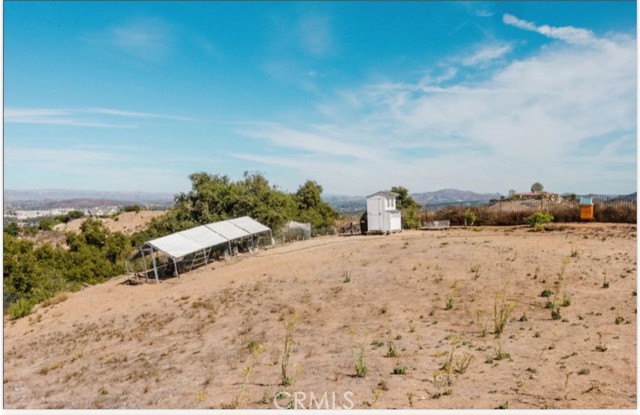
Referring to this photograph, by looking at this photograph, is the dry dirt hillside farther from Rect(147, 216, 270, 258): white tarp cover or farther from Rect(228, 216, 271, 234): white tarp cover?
Rect(147, 216, 270, 258): white tarp cover

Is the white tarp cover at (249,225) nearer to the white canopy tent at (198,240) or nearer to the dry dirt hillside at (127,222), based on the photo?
the white canopy tent at (198,240)

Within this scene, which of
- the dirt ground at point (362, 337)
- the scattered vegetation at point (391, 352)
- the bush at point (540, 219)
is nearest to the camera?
the dirt ground at point (362, 337)

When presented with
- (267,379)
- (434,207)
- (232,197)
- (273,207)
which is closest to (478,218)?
(434,207)

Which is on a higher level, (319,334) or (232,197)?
(232,197)

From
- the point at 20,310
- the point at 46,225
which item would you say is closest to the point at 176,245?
the point at 20,310

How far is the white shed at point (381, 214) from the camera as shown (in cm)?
3397

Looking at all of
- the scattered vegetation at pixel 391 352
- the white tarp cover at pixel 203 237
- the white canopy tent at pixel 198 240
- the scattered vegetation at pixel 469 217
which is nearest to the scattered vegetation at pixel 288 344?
the scattered vegetation at pixel 391 352

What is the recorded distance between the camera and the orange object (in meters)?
32.0

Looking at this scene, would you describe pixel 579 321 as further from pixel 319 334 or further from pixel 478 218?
pixel 478 218

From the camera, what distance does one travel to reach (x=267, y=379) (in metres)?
8.03

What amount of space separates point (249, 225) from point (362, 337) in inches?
884


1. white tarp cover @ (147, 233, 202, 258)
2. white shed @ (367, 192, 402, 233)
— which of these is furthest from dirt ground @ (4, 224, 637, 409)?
white shed @ (367, 192, 402, 233)

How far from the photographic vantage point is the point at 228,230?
29.3 m

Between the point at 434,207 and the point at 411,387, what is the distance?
36893 mm
